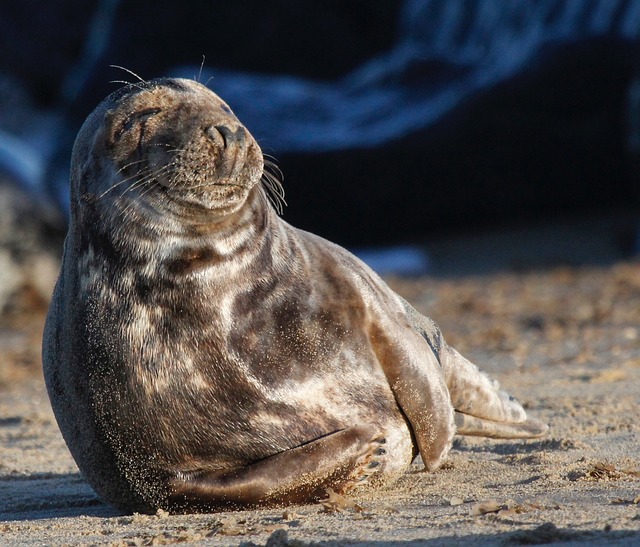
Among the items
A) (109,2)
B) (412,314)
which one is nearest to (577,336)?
(412,314)

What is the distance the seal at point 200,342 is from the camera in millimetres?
3885

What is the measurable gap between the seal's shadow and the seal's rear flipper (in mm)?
1413

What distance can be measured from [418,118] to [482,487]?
1079 centimetres

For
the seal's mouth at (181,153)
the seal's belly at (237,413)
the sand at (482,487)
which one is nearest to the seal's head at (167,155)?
the seal's mouth at (181,153)

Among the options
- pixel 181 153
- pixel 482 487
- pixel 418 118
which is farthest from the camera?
pixel 418 118

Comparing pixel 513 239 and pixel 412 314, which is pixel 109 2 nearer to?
pixel 513 239

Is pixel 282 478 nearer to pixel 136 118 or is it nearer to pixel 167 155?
pixel 167 155

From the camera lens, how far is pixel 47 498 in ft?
14.9

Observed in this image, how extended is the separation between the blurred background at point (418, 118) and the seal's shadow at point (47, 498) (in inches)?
323

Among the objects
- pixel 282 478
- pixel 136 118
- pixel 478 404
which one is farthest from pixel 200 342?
pixel 478 404

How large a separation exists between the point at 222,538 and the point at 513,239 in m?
11.0

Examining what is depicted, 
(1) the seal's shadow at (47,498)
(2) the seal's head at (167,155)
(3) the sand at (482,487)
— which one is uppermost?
(2) the seal's head at (167,155)

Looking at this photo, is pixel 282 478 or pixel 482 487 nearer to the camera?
pixel 282 478

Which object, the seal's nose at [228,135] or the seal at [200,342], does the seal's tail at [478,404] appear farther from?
the seal's nose at [228,135]
